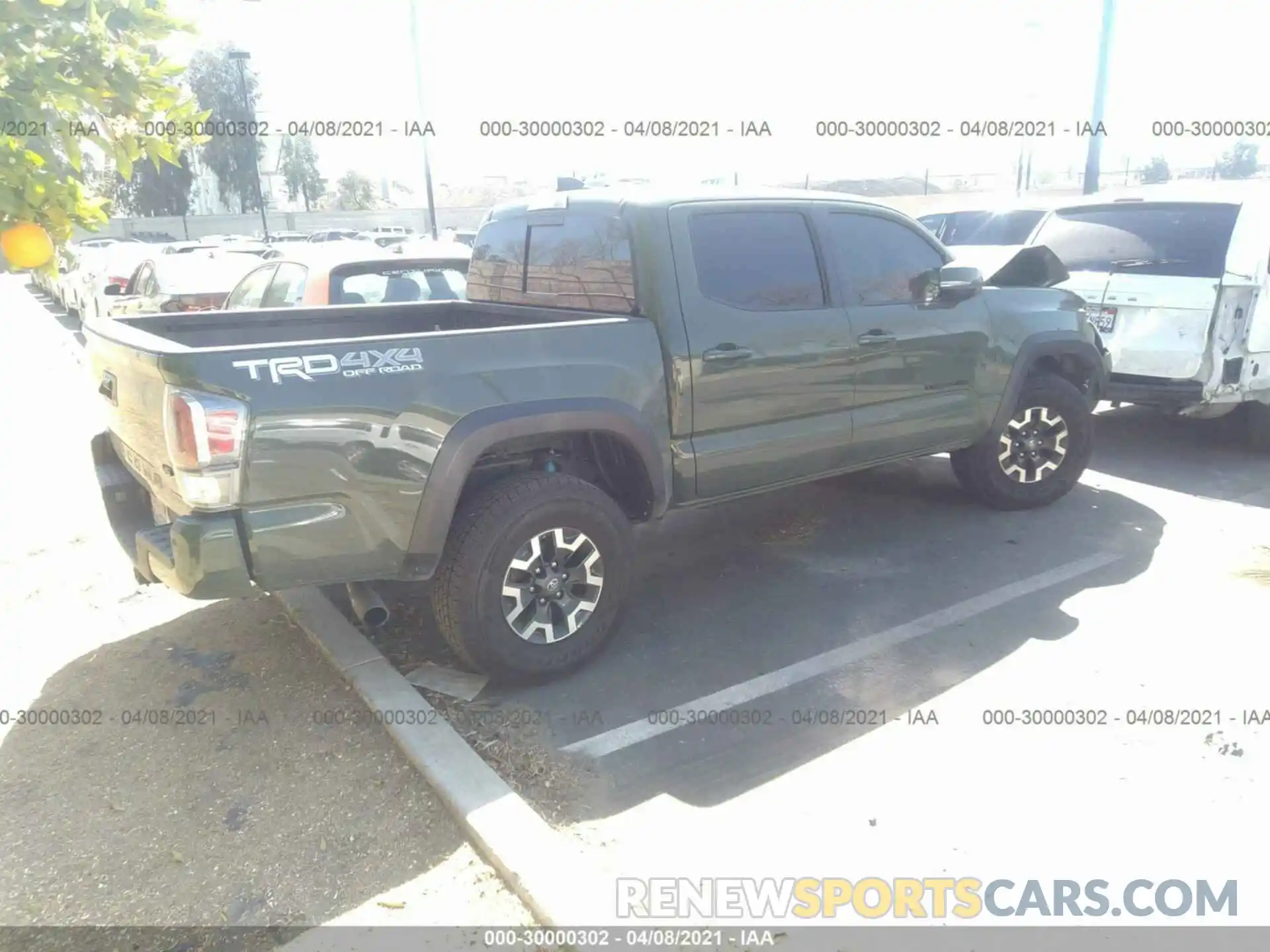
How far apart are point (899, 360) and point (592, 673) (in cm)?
236

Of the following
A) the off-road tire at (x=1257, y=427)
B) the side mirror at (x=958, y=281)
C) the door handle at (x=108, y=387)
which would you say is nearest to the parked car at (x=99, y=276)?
the door handle at (x=108, y=387)

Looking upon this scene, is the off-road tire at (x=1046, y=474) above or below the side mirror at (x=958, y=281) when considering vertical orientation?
below

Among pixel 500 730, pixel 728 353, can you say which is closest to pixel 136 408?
pixel 500 730

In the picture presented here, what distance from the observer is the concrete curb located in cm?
257

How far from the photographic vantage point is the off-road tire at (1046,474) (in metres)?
5.68

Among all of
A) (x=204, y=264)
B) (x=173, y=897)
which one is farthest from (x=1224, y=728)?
(x=204, y=264)

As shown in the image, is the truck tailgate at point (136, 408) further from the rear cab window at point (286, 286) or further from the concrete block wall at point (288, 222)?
the concrete block wall at point (288, 222)

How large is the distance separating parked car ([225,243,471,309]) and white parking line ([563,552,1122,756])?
3769mm

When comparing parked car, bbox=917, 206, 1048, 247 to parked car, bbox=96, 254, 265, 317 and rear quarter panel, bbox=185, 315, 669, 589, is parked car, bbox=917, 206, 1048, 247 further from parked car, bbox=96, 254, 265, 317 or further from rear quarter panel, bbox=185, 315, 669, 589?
rear quarter panel, bbox=185, 315, 669, 589

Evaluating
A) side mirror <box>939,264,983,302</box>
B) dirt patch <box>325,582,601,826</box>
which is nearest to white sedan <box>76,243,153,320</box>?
dirt patch <box>325,582,601,826</box>

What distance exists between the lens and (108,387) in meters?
3.74

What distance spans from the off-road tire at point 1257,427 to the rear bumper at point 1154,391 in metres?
0.81

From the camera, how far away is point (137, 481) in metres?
3.85

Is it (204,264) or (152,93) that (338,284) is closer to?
(152,93)
